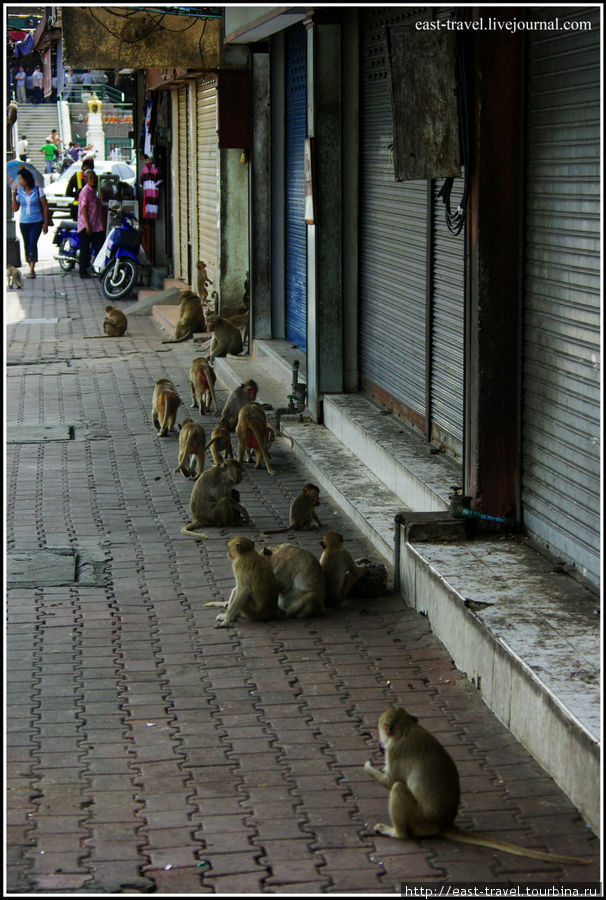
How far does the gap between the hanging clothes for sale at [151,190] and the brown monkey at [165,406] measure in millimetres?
12221

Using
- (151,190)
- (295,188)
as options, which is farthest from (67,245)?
(295,188)

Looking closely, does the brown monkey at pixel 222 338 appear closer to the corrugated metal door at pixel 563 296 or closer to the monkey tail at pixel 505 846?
the corrugated metal door at pixel 563 296

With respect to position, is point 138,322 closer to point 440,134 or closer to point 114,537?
point 114,537

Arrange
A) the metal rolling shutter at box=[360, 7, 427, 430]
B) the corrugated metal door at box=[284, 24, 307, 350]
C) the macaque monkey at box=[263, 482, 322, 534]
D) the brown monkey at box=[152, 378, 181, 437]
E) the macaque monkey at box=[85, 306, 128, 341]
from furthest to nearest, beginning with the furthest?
1. the macaque monkey at box=[85, 306, 128, 341]
2. the corrugated metal door at box=[284, 24, 307, 350]
3. the brown monkey at box=[152, 378, 181, 437]
4. the metal rolling shutter at box=[360, 7, 427, 430]
5. the macaque monkey at box=[263, 482, 322, 534]

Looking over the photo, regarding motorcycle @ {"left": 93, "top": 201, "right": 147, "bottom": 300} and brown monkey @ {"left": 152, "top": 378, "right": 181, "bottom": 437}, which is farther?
motorcycle @ {"left": 93, "top": 201, "right": 147, "bottom": 300}

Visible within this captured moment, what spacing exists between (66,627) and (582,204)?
146 inches

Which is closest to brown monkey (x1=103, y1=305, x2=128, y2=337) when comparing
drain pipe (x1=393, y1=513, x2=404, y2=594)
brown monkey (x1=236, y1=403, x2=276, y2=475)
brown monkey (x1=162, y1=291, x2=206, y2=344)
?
brown monkey (x1=162, y1=291, x2=206, y2=344)

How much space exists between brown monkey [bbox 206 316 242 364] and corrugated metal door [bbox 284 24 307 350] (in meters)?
0.68

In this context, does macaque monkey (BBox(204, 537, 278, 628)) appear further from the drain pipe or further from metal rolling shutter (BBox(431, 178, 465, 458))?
metal rolling shutter (BBox(431, 178, 465, 458))

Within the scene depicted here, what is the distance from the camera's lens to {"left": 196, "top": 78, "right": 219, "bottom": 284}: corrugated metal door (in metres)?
18.4

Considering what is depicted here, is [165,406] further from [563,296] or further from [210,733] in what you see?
[210,733]

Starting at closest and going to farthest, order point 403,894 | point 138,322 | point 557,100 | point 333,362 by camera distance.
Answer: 1. point 403,894
2. point 557,100
3. point 333,362
4. point 138,322

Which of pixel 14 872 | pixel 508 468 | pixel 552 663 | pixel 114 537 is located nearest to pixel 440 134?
pixel 508 468

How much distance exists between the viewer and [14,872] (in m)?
4.66
